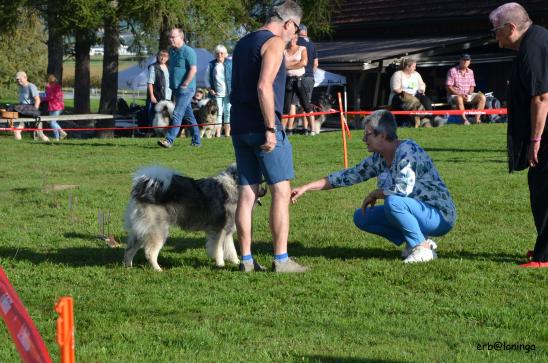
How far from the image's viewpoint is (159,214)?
708cm

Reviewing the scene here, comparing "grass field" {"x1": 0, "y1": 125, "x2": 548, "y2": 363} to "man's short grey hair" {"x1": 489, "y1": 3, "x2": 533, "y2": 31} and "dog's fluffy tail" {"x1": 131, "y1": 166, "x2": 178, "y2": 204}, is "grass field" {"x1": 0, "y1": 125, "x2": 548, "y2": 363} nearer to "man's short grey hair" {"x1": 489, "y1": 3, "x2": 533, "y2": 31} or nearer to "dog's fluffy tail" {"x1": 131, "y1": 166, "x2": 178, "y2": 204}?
"dog's fluffy tail" {"x1": 131, "y1": 166, "x2": 178, "y2": 204}

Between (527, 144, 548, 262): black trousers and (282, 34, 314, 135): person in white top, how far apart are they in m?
9.62

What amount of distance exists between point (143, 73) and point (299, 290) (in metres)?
28.1

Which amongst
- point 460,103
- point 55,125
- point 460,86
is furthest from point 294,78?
point 55,125

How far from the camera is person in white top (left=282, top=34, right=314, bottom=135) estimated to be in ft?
53.9

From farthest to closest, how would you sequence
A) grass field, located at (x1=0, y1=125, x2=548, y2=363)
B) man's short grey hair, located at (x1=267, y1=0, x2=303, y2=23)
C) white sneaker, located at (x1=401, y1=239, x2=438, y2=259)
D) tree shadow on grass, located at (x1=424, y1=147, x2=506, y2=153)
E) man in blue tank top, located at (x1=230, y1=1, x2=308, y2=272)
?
tree shadow on grass, located at (x1=424, y1=147, x2=506, y2=153) < white sneaker, located at (x1=401, y1=239, x2=438, y2=259) < man's short grey hair, located at (x1=267, y1=0, x2=303, y2=23) < man in blue tank top, located at (x1=230, y1=1, x2=308, y2=272) < grass field, located at (x1=0, y1=125, x2=548, y2=363)

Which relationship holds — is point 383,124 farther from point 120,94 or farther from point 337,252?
point 120,94

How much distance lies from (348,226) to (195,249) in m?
1.57

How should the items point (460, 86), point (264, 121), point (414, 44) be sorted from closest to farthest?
1. point (264, 121)
2. point (460, 86)
3. point (414, 44)

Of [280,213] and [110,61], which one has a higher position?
[110,61]

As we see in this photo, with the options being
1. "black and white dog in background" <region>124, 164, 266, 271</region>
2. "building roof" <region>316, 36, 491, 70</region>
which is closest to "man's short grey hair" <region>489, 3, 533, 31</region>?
"black and white dog in background" <region>124, 164, 266, 271</region>

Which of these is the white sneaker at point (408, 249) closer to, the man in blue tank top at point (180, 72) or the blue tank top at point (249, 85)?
the blue tank top at point (249, 85)

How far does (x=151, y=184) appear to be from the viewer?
6.99 m

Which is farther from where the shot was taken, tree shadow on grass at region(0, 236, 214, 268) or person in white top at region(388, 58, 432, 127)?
person in white top at region(388, 58, 432, 127)
